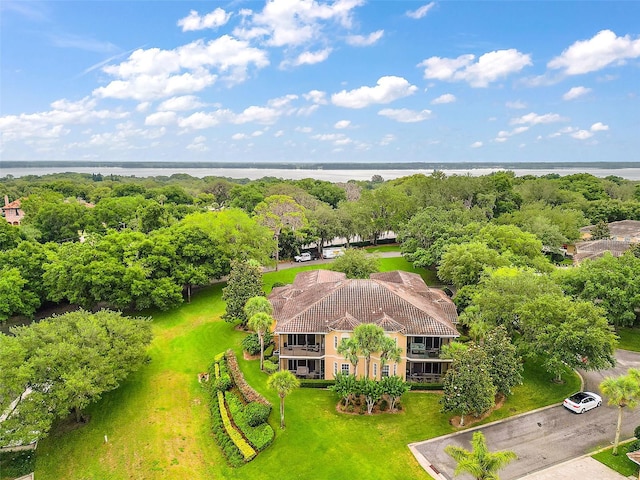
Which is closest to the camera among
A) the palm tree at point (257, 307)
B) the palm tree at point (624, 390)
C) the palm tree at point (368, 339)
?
the palm tree at point (624, 390)

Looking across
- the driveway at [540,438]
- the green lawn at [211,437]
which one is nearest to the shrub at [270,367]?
the green lawn at [211,437]

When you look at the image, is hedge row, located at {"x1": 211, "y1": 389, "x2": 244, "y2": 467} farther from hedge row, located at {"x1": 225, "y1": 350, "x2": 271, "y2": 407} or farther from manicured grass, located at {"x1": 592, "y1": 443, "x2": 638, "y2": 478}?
manicured grass, located at {"x1": 592, "y1": 443, "x2": 638, "y2": 478}

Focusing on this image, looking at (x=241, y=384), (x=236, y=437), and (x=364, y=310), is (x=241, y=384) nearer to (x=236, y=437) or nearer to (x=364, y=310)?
(x=236, y=437)

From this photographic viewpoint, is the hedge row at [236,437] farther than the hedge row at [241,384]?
No

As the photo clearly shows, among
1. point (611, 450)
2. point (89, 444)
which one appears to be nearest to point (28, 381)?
point (89, 444)

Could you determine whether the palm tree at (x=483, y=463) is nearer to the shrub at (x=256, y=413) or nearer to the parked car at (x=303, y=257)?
the shrub at (x=256, y=413)

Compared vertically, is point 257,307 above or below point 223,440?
above

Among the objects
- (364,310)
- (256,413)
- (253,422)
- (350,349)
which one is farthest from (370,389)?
(253,422)
